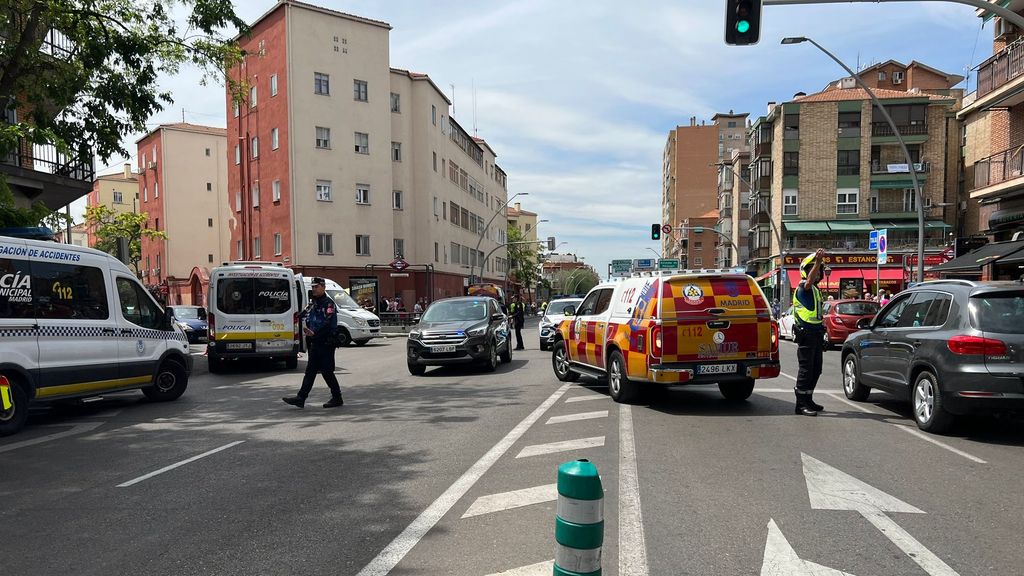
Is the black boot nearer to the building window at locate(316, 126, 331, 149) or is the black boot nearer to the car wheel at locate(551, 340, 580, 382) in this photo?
the car wheel at locate(551, 340, 580, 382)

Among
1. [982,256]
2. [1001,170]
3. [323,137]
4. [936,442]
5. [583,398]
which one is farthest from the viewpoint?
[323,137]

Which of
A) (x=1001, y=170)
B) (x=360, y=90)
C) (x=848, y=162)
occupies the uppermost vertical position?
(x=360, y=90)

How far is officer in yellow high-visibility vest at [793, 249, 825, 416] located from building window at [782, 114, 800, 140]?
43.7m

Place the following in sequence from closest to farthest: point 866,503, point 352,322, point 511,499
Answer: point 866,503 < point 511,499 < point 352,322

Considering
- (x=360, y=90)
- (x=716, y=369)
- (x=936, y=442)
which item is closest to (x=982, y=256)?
(x=716, y=369)

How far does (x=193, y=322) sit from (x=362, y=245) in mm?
15260

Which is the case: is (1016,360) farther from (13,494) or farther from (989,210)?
(989,210)

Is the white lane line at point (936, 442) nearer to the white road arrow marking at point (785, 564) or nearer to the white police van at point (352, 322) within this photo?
the white road arrow marking at point (785, 564)

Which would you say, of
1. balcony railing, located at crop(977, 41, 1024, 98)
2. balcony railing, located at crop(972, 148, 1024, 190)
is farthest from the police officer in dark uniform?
balcony railing, located at crop(977, 41, 1024, 98)

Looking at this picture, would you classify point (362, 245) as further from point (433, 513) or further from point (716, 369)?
point (433, 513)

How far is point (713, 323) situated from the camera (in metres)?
9.14

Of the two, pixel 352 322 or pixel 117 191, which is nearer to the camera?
pixel 352 322

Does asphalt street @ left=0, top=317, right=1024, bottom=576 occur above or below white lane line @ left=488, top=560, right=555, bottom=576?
below

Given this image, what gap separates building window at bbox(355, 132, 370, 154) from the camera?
4084 cm
